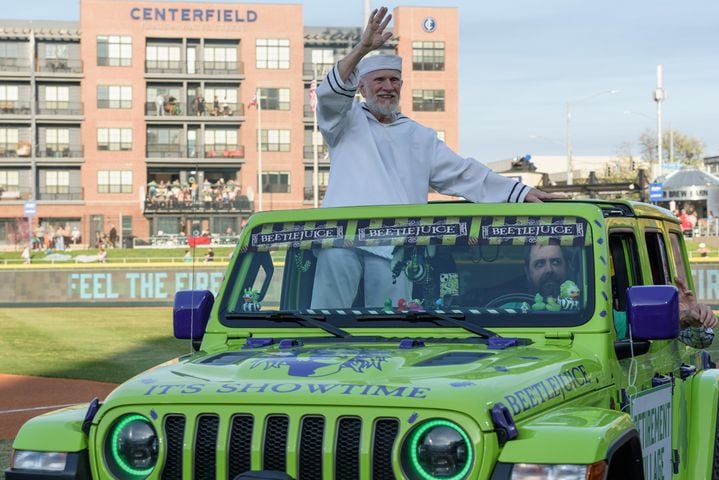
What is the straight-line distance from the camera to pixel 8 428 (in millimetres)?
12094

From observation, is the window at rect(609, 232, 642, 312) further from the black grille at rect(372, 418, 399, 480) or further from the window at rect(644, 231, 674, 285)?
the black grille at rect(372, 418, 399, 480)

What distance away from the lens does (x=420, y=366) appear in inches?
182

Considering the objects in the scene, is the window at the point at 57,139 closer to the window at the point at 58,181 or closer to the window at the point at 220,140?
the window at the point at 58,181

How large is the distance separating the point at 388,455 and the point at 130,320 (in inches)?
1022

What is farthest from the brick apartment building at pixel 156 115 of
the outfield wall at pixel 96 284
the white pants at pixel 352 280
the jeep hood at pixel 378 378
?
the jeep hood at pixel 378 378

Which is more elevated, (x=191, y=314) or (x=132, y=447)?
(x=191, y=314)

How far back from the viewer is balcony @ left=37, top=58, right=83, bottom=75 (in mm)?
73438

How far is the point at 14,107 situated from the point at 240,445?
71.9 metres

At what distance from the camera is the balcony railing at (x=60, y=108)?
73.3m

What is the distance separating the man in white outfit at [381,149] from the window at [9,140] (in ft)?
226

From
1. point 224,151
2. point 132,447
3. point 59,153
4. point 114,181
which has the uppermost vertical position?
point 224,151

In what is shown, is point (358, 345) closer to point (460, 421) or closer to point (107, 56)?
point (460, 421)

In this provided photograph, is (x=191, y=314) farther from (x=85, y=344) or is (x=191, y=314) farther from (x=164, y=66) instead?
(x=164, y=66)

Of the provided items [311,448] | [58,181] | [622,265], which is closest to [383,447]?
[311,448]
